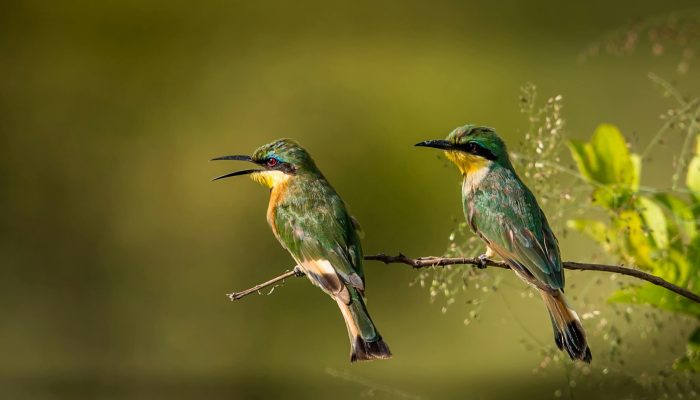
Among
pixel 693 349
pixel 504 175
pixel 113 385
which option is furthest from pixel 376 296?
pixel 504 175

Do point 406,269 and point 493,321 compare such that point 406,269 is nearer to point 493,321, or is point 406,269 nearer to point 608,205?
point 493,321

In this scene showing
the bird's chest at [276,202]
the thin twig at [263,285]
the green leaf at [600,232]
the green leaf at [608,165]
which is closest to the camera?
the thin twig at [263,285]

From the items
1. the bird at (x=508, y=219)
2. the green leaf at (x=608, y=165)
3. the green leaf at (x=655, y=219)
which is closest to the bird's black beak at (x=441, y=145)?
the bird at (x=508, y=219)

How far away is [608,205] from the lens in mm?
1266

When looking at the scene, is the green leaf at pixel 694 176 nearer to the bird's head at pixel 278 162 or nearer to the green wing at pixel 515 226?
the green wing at pixel 515 226

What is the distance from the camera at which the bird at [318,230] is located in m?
0.91

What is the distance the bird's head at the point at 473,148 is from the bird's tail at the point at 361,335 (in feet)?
0.66

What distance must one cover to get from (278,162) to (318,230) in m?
0.11

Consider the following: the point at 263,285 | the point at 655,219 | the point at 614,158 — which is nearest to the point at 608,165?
the point at 614,158

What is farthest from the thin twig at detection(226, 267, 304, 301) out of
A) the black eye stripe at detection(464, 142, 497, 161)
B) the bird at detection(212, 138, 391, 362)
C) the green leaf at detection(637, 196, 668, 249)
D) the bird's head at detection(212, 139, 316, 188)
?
the green leaf at detection(637, 196, 668, 249)

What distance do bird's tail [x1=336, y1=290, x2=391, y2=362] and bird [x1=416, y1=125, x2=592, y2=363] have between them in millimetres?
148

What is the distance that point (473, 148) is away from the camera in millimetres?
1107

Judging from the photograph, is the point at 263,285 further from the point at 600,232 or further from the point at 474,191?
the point at 600,232

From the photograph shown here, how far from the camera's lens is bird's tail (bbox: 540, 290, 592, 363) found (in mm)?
861
